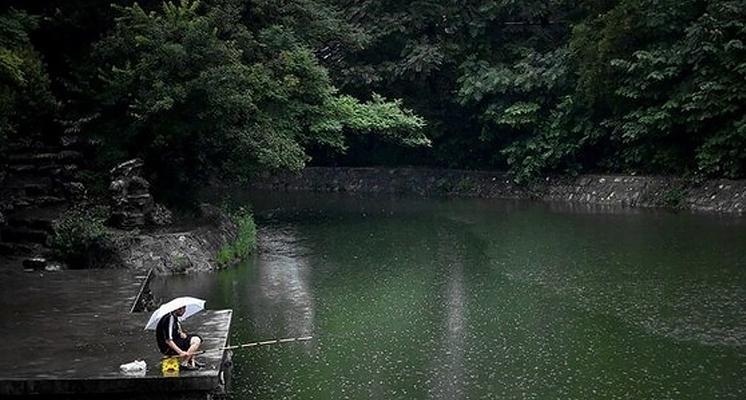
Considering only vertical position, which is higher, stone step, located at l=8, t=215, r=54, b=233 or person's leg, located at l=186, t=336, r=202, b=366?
stone step, located at l=8, t=215, r=54, b=233

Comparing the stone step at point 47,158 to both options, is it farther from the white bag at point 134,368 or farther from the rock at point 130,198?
the white bag at point 134,368

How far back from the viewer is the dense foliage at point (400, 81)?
21.5 meters

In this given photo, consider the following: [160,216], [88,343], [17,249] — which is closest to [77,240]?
[17,249]

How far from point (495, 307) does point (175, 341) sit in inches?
278

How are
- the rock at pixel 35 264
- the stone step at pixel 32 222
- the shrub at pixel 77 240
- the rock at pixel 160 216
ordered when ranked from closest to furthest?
the rock at pixel 35 264 → the shrub at pixel 77 240 → the stone step at pixel 32 222 → the rock at pixel 160 216

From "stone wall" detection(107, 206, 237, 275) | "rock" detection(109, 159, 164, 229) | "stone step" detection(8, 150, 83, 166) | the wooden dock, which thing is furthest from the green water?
"stone step" detection(8, 150, 83, 166)

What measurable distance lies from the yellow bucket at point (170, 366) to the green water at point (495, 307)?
149 centimetres

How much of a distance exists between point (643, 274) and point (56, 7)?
1413cm

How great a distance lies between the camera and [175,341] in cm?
1116

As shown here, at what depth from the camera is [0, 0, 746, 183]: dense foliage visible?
2148cm

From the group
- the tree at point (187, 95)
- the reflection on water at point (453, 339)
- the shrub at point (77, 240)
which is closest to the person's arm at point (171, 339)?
the reflection on water at point (453, 339)

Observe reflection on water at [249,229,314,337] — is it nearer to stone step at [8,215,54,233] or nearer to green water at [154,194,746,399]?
green water at [154,194,746,399]

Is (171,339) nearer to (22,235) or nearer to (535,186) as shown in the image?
(22,235)

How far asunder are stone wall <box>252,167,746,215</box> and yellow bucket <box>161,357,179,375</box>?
62.6ft
